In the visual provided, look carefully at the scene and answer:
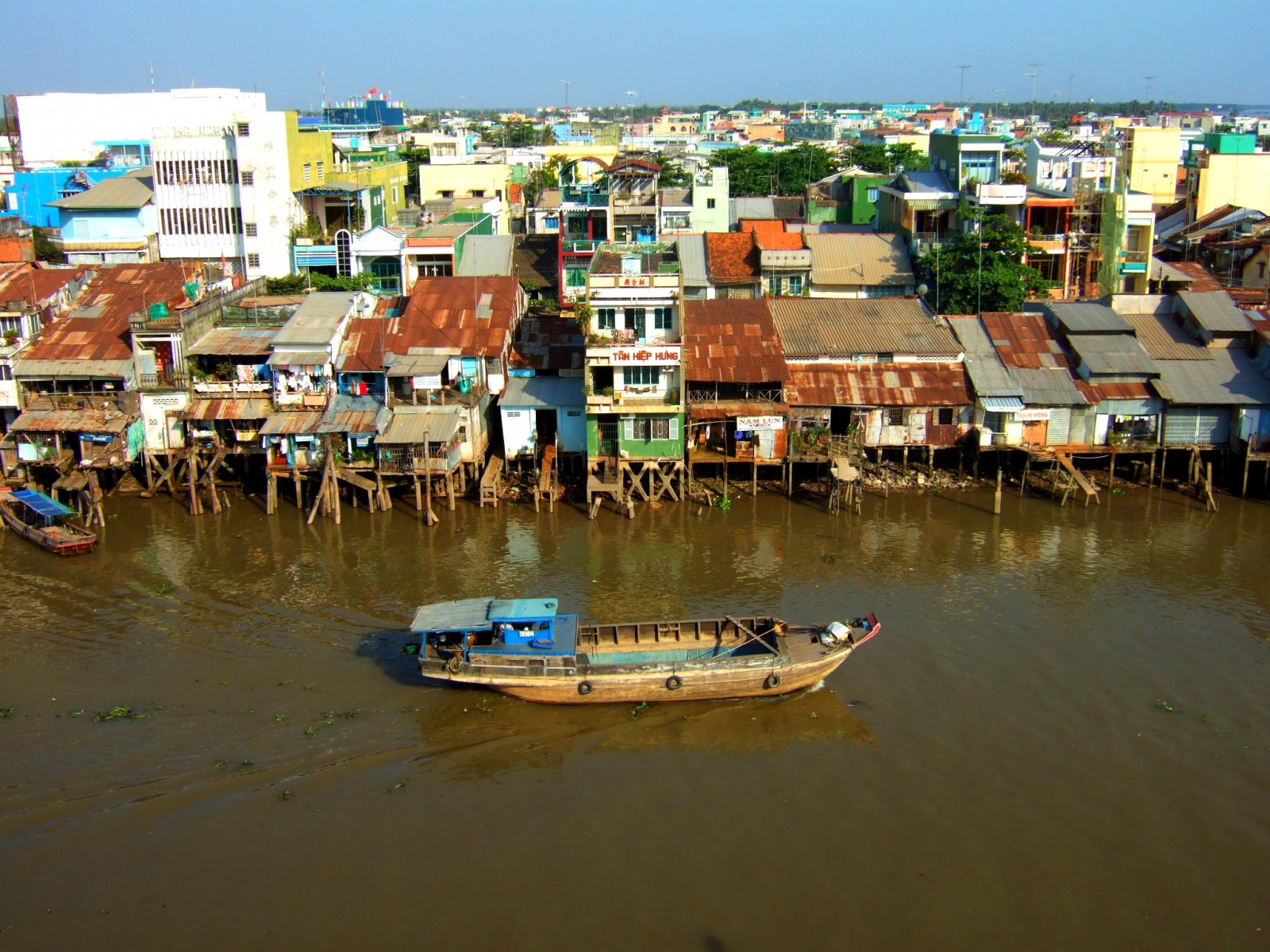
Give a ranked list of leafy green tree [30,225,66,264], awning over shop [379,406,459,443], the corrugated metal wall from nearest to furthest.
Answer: awning over shop [379,406,459,443]
the corrugated metal wall
leafy green tree [30,225,66,264]

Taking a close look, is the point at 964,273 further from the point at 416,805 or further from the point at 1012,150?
the point at 416,805

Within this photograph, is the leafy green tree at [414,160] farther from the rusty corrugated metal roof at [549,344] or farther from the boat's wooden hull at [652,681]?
the boat's wooden hull at [652,681]

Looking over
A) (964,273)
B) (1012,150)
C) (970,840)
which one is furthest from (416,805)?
(1012,150)

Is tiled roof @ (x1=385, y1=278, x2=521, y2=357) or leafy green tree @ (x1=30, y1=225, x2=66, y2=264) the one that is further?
leafy green tree @ (x1=30, y1=225, x2=66, y2=264)

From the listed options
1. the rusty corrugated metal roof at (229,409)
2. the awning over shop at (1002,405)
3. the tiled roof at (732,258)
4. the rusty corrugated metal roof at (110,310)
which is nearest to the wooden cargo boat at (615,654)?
the awning over shop at (1002,405)

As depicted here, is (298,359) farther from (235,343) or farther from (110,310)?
(110,310)

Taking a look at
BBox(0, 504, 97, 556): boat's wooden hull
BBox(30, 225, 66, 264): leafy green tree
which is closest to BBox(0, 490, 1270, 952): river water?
BBox(0, 504, 97, 556): boat's wooden hull

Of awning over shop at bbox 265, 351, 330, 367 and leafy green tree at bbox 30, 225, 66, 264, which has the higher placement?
leafy green tree at bbox 30, 225, 66, 264

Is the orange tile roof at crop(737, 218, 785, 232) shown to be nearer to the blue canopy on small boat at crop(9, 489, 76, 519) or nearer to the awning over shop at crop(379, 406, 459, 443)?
the awning over shop at crop(379, 406, 459, 443)
